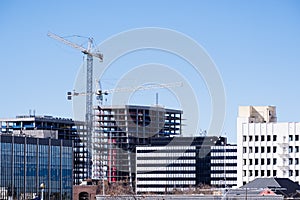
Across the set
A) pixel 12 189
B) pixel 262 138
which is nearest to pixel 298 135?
pixel 262 138

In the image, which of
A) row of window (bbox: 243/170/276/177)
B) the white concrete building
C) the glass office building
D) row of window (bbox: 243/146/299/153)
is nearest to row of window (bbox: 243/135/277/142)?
the white concrete building

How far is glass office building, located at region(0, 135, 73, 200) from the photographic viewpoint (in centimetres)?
13912

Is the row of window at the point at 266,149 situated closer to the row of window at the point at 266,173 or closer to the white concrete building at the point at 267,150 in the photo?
the white concrete building at the point at 267,150

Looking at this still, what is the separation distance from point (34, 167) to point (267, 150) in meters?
44.1

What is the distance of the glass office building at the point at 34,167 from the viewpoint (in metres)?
139

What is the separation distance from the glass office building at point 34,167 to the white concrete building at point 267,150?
1272 inches

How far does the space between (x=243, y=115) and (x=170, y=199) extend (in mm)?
70953

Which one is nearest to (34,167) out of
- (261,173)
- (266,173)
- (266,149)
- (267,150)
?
(261,173)

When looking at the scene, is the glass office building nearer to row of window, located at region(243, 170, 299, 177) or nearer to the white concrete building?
the white concrete building

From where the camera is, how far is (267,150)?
162125 millimetres

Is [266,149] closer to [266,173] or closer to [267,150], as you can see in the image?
[267,150]

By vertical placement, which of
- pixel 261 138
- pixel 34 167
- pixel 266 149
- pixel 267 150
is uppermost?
pixel 261 138

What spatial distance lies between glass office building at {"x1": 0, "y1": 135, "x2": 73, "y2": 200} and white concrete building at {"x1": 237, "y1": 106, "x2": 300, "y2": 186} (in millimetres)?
32320

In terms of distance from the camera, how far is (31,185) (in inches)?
5709
